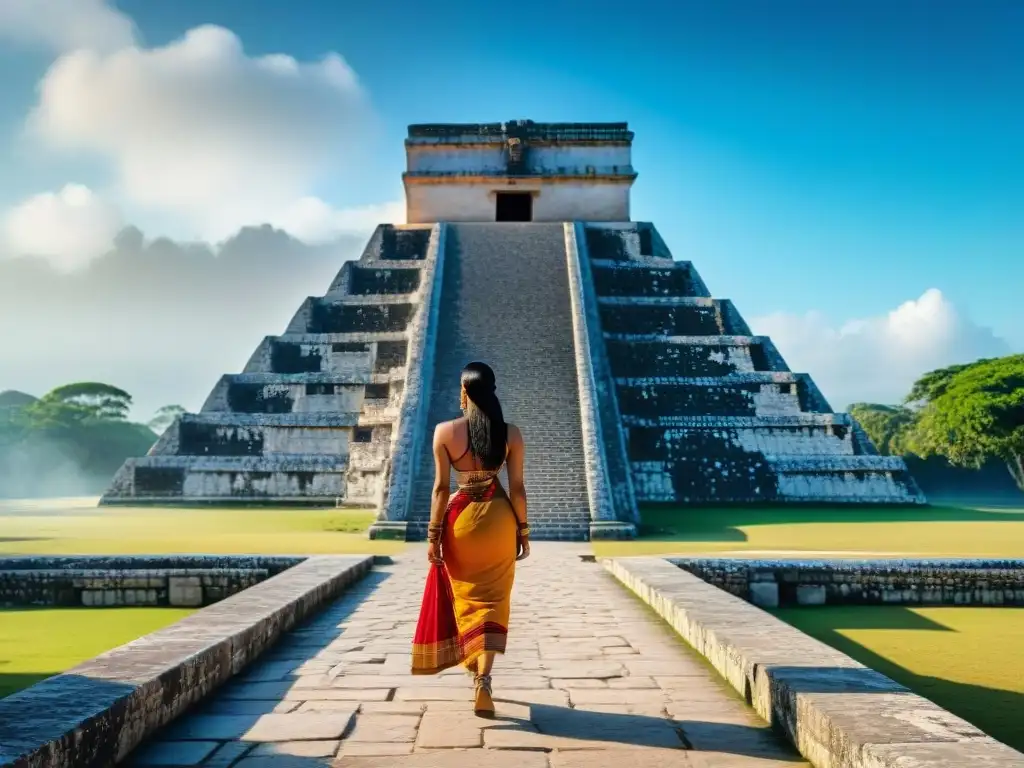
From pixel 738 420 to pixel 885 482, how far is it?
243 cm

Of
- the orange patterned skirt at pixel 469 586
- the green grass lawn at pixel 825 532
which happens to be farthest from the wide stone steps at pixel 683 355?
the orange patterned skirt at pixel 469 586

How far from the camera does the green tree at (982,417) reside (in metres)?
24.9

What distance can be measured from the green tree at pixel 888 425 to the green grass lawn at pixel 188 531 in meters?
26.0

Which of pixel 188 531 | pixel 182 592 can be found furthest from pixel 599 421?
pixel 182 592

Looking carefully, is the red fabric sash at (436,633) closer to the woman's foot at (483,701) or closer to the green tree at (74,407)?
the woman's foot at (483,701)

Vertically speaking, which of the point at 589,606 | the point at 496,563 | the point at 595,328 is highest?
the point at 595,328

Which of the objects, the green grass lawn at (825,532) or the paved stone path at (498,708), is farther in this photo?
the green grass lawn at (825,532)

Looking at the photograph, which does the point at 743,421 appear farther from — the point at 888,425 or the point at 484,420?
the point at 888,425

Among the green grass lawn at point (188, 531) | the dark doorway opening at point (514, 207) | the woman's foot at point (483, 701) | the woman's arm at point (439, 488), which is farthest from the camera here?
the dark doorway opening at point (514, 207)

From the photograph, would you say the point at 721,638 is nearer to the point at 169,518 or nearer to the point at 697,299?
the point at 169,518

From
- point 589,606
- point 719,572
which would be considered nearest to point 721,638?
point 589,606

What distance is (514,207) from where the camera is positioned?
74.7ft

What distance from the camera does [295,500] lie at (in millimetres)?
15000

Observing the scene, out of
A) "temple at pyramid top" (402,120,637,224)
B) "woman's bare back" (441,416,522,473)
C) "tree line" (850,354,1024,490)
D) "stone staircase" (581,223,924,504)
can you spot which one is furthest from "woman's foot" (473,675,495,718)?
"tree line" (850,354,1024,490)
